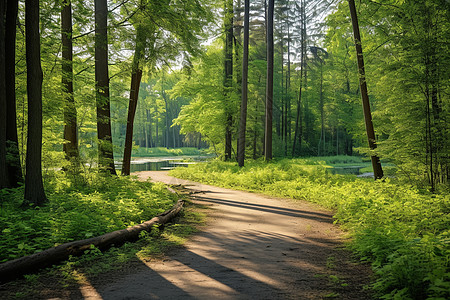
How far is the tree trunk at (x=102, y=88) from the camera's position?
10250 mm

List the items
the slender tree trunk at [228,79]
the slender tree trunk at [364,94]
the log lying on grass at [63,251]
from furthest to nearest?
the slender tree trunk at [228,79]
the slender tree trunk at [364,94]
the log lying on grass at [63,251]

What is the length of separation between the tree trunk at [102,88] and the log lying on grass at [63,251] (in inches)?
173

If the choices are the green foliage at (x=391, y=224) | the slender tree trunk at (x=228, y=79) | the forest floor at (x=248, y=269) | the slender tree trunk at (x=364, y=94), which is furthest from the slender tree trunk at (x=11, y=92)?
the slender tree trunk at (x=228, y=79)

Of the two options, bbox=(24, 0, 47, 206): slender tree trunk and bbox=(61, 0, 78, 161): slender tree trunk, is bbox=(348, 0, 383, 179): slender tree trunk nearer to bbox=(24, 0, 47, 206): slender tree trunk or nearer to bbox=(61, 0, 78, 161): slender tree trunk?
bbox=(61, 0, 78, 161): slender tree trunk

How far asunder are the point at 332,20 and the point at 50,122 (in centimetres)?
1223

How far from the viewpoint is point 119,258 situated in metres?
5.09

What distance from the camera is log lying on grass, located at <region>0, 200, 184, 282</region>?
4133 millimetres

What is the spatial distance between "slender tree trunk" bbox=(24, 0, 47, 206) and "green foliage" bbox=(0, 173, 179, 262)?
0.40m

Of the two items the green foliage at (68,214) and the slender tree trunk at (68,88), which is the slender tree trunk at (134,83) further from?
the green foliage at (68,214)

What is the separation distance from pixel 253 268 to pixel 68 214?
146 inches

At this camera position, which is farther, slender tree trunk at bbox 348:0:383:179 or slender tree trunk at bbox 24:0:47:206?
slender tree trunk at bbox 348:0:383:179

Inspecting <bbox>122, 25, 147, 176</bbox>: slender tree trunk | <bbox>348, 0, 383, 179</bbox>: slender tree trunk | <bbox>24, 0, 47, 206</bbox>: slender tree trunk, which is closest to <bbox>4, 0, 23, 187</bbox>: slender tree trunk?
<bbox>24, 0, 47, 206</bbox>: slender tree trunk

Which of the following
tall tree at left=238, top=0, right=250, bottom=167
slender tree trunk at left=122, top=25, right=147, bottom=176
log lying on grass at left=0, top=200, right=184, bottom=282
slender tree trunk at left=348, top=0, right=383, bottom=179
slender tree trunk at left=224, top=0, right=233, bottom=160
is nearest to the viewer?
log lying on grass at left=0, top=200, right=184, bottom=282

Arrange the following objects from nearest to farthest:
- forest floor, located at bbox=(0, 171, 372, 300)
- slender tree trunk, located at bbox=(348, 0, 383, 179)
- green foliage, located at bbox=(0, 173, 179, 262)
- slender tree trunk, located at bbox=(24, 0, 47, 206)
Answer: forest floor, located at bbox=(0, 171, 372, 300)
green foliage, located at bbox=(0, 173, 179, 262)
slender tree trunk, located at bbox=(24, 0, 47, 206)
slender tree trunk, located at bbox=(348, 0, 383, 179)
